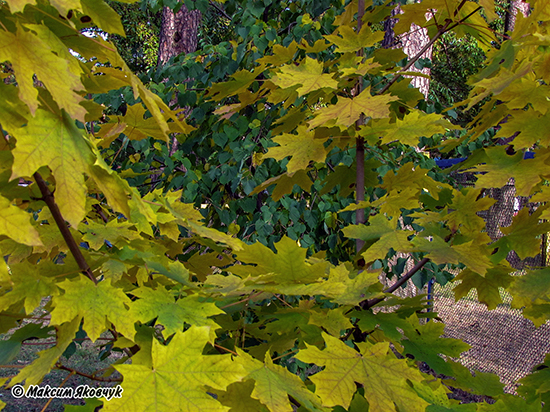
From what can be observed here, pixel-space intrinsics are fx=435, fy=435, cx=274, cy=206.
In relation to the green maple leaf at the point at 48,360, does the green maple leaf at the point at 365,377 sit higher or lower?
lower

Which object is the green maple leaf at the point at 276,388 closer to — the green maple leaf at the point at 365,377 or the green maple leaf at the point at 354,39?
the green maple leaf at the point at 365,377

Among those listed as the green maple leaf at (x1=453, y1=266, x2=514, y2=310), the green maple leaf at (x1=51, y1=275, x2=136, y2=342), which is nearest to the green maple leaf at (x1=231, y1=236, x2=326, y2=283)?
the green maple leaf at (x1=51, y1=275, x2=136, y2=342)

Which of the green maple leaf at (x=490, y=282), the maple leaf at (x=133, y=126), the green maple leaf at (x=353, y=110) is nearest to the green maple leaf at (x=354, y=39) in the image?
the green maple leaf at (x=353, y=110)

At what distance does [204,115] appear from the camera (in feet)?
7.13

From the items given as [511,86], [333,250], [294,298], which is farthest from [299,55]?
[511,86]

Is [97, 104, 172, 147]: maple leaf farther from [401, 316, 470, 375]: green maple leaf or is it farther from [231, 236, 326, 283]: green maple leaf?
[401, 316, 470, 375]: green maple leaf

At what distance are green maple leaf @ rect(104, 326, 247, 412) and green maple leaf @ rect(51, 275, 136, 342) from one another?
6 centimetres

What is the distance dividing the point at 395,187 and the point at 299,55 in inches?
45.7

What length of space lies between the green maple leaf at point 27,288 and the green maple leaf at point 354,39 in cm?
83

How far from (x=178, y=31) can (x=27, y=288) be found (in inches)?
199

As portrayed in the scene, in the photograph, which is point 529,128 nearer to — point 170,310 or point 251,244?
point 251,244

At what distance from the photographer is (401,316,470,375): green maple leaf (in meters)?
0.94

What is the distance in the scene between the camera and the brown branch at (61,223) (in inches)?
24.0

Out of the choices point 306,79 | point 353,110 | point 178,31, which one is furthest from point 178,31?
point 353,110
